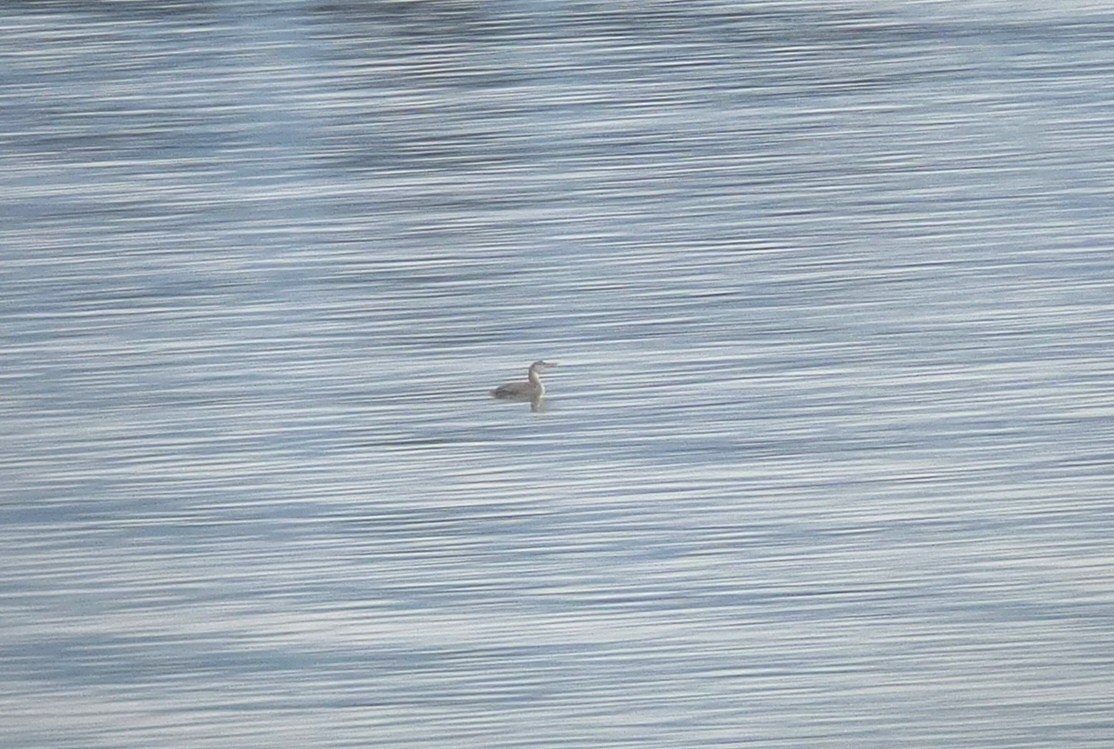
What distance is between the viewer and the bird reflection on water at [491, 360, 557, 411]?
1.03m

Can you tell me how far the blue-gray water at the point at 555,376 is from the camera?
102 cm

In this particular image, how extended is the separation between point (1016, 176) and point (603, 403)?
15.6 inches

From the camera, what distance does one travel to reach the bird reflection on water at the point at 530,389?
1030mm

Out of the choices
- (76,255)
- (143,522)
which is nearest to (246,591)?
(143,522)

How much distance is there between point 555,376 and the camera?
1.04m

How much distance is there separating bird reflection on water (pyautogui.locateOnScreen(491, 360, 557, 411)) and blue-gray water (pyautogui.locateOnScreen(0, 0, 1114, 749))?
0.01 meters

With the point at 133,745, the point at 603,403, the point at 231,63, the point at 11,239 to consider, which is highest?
Result: the point at 231,63

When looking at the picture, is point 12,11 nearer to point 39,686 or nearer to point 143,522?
point 143,522

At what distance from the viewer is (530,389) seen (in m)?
1.03

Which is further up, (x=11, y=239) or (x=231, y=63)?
(x=231, y=63)

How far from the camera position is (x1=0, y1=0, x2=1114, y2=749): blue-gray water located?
102 cm

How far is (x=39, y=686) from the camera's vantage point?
1004mm

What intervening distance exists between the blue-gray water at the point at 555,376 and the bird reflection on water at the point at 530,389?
1cm

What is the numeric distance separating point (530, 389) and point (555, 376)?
2 cm
